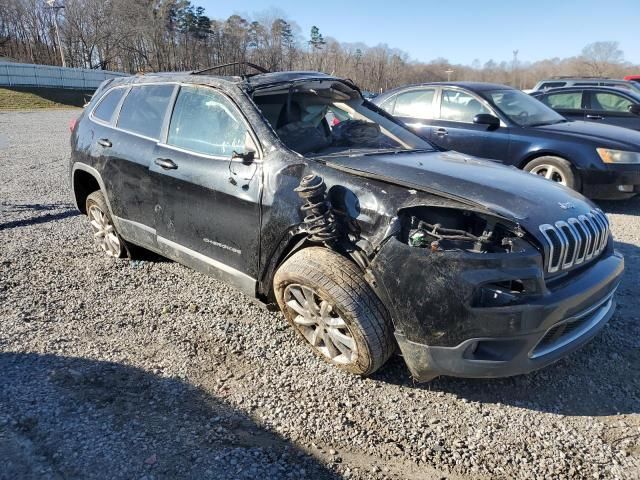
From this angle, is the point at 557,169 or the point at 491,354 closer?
the point at 491,354

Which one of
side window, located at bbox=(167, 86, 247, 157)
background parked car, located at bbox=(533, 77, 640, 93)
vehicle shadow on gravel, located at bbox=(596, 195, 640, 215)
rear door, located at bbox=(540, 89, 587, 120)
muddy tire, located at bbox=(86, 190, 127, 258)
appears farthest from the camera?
background parked car, located at bbox=(533, 77, 640, 93)

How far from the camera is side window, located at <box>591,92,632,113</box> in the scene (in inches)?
383

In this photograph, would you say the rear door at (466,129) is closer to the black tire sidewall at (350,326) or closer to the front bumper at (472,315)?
the front bumper at (472,315)

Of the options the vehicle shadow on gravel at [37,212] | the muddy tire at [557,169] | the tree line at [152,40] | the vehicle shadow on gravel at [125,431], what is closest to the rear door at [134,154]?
the vehicle shadow on gravel at [125,431]

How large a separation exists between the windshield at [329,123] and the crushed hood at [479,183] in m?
0.34

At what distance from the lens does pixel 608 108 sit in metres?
9.84

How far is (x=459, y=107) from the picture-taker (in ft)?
23.3

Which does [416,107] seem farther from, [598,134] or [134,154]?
[134,154]

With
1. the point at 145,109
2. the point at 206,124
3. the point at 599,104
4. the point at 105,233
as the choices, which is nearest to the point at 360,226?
the point at 206,124

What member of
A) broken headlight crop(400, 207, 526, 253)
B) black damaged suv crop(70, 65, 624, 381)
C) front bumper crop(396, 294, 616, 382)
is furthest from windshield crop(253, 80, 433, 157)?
front bumper crop(396, 294, 616, 382)

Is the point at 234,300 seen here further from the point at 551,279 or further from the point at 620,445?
the point at 620,445

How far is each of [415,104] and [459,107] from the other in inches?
29.2

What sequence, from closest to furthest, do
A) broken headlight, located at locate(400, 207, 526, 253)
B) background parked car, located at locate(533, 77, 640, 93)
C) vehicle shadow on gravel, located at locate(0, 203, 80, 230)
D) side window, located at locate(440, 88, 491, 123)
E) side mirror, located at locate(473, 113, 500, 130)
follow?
1. broken headlight, located at locate(400, 207, 526, 253)
2. vehicle shadow on gravel, located at locate(0, 203, 80, 230)
3. side mirror, located at locate(473, 113, 500, 130)
4. side window, located at locate(440, 88, 491, 123)
5. background parked car, located at locate(533, 77, 640, 93)

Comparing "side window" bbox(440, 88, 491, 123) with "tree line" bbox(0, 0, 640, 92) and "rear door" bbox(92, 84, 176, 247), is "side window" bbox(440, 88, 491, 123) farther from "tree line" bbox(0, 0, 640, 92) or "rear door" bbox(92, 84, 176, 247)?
"tree line" bbox(0, 0, 640, 92)
